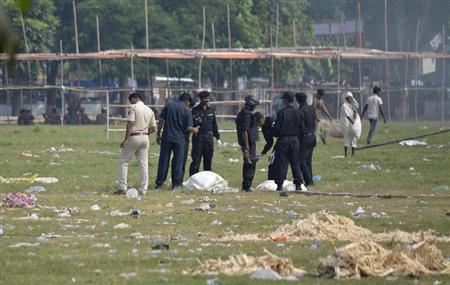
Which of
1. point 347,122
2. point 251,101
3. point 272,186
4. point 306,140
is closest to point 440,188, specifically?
point 306,140

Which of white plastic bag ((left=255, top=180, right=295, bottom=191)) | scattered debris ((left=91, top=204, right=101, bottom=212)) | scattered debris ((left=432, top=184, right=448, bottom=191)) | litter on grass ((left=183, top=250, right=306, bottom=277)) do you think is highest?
litter on grass ((left=183, top=250, right=306, bottom=277))

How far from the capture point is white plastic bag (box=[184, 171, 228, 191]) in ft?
70.6

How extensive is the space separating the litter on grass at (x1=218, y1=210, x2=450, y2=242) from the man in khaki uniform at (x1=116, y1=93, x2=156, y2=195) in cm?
693

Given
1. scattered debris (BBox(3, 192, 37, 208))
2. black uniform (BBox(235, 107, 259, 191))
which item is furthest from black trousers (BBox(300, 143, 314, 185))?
scattered debris (BBox(3, 192, 37, 208))

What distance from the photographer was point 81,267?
1123 cm

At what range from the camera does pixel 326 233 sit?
13.8m

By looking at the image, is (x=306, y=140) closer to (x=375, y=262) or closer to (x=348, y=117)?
(x=348, y=117)

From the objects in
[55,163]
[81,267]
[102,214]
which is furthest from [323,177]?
[81,267]

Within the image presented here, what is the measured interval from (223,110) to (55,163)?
3371 centimetres

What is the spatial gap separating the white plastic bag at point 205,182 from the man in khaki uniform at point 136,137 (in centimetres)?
106

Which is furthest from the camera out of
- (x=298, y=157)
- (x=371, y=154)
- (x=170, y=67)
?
(x=170, y=67)

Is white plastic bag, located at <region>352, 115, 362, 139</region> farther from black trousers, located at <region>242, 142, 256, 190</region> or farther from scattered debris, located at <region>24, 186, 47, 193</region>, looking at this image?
scattered debris, located at <region>24, 186, 47, 193</region>

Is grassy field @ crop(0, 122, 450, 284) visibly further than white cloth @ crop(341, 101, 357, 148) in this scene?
No

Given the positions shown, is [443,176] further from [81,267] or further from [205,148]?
[81,267]
